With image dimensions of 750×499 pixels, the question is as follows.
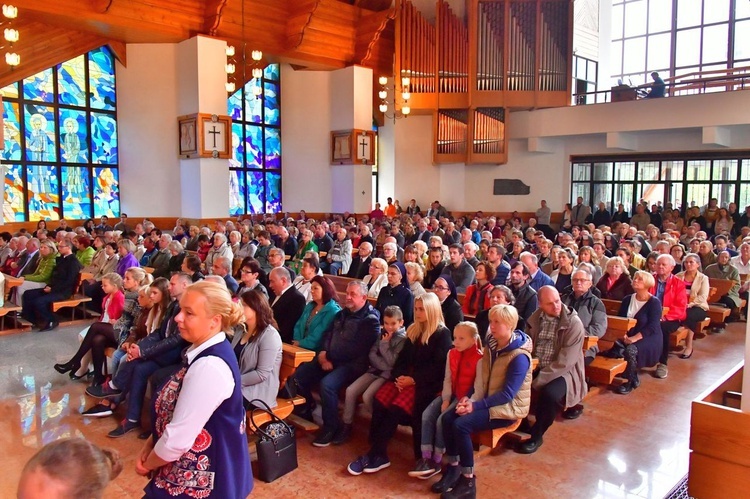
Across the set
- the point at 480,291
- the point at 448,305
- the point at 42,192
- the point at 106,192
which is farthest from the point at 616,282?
the point at 42,192

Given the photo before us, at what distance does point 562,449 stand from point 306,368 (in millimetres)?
1929

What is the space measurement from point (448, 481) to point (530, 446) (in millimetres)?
812

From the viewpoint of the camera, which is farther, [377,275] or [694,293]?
[694,293]

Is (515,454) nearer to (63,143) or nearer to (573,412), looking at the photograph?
(573,412)

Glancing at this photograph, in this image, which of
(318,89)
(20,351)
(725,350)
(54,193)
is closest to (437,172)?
(318,89)

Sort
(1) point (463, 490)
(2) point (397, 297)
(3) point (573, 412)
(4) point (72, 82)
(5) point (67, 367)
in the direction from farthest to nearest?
(4) point (72, 82) < (5) point (67, 367) < (2) point (397, 297) < (3) point (573, 412) < (1) point (463, 490)

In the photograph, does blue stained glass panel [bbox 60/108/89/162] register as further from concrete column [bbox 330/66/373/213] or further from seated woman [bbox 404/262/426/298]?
seated woman [bbox 404/262/426/298]

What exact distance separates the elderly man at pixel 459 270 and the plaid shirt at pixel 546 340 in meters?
2.45

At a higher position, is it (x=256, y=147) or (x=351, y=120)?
(x=351, y=120)

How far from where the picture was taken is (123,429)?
4.51 m

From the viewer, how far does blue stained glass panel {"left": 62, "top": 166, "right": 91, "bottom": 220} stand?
14578mm

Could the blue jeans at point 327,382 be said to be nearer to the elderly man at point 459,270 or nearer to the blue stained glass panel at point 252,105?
the elderly man at point 459,270

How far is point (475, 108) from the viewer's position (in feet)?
55.5

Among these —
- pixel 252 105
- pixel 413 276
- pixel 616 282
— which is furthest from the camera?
pixel 252 105
